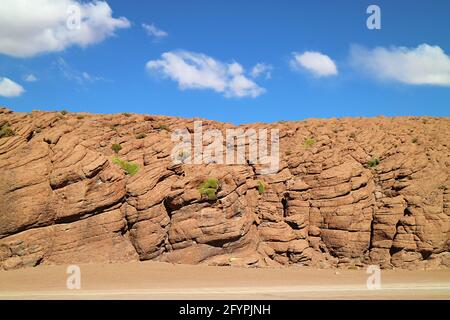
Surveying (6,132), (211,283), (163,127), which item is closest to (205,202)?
(211,283)

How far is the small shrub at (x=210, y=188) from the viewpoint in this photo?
2530 centimetres

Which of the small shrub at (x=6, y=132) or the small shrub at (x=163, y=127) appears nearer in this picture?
the small shrub at (x=6, y=132)

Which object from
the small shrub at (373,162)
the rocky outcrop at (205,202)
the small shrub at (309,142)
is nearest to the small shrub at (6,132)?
the rocky outcrop at (205,202)

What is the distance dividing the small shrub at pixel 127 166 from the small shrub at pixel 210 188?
161 inches

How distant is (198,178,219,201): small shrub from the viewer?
25305 mm

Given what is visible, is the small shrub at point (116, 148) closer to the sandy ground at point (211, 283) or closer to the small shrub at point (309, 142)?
the sandy ground at point (211, 283)

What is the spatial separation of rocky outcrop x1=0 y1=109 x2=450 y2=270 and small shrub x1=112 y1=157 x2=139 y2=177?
314mm

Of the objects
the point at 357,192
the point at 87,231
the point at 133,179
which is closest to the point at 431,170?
the point at 357,192

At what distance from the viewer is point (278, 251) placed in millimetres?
26375

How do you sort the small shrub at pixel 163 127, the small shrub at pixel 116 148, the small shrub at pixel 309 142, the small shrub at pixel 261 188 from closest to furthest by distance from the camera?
1. the small shrub at pixel 116 148
2. the small shrub at pixel 261 188
3. the small shrub at pixel 163 127
4. the small shrub at pixel 309 142

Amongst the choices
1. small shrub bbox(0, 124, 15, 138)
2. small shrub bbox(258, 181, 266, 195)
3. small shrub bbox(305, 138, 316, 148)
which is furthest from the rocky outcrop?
small shrub bbox(305, 138, 316, 148)

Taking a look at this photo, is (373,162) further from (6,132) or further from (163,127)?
(6,132)

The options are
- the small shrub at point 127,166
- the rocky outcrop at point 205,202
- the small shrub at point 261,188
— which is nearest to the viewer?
the rocky outcrop at point 205,202

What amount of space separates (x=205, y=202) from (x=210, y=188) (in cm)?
92
